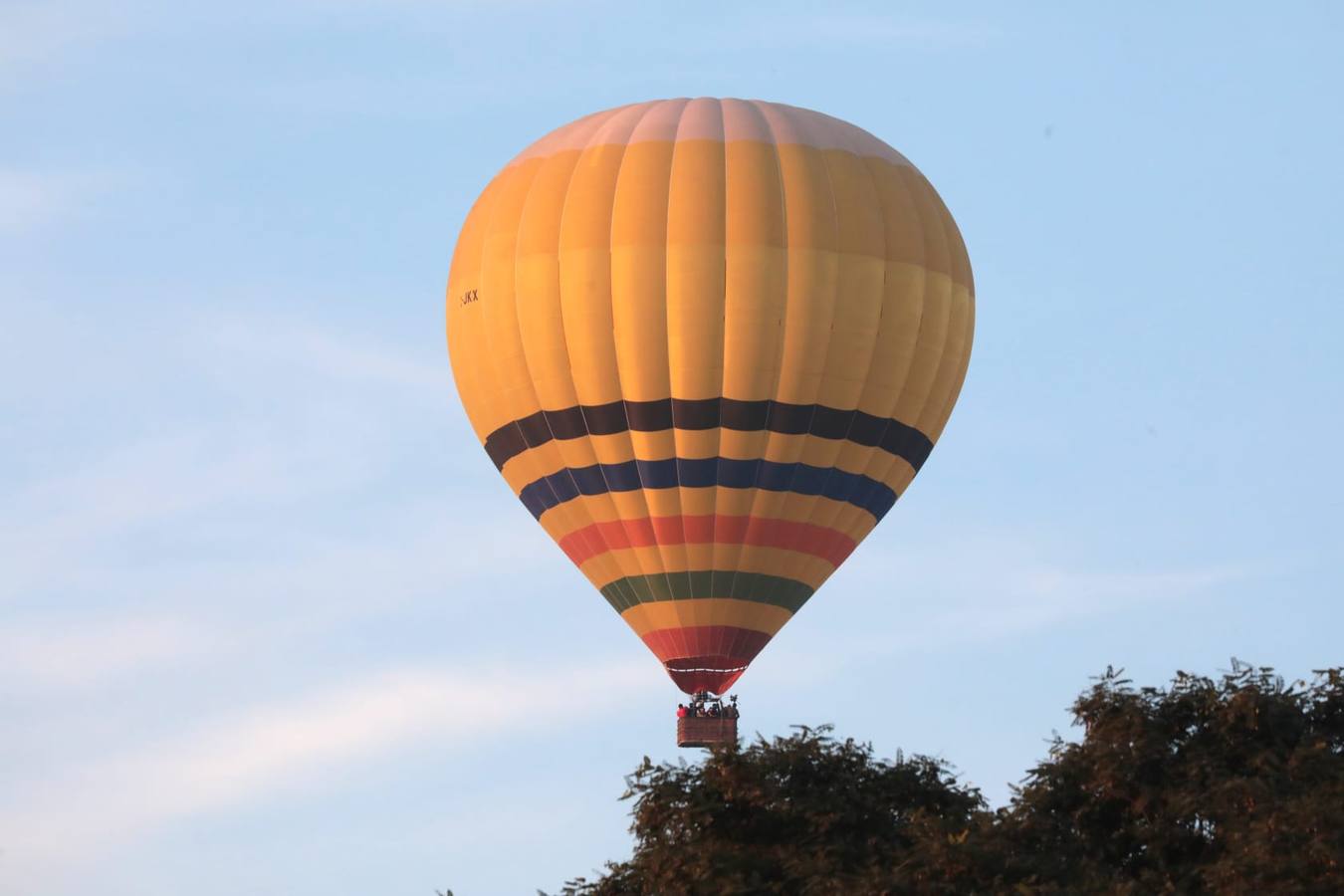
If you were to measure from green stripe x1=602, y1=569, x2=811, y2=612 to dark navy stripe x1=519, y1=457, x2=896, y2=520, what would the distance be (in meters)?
1.56

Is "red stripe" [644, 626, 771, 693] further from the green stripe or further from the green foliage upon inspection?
the green foliage

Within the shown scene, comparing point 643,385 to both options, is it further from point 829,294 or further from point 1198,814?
point 1198,814

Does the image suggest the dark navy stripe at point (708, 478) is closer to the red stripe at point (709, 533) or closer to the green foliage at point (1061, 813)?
the red stripe at point (709, 533)

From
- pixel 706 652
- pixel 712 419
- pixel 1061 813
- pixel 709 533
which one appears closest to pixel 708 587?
pixel 709 533

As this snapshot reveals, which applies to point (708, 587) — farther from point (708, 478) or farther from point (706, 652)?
point (708, 478)

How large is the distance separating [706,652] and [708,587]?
1126mm

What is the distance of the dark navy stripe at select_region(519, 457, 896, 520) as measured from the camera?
49312 mm

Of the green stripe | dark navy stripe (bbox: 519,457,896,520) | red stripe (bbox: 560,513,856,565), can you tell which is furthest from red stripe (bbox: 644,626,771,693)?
dark navy stripe (bbox: 519,457,896,520)

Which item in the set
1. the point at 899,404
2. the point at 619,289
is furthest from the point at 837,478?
the point at 619,289

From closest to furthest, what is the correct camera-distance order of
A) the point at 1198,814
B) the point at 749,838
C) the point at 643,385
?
1. the point at 1198,814
2. the point at 749,838
3. the point at 643,385

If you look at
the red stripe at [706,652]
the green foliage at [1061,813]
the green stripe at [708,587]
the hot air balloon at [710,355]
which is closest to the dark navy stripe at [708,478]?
the hot air balloon at [710,355]

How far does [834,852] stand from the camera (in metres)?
34.6

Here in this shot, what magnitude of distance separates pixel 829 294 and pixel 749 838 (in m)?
15.5

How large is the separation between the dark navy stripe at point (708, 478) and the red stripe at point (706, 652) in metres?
2.56
